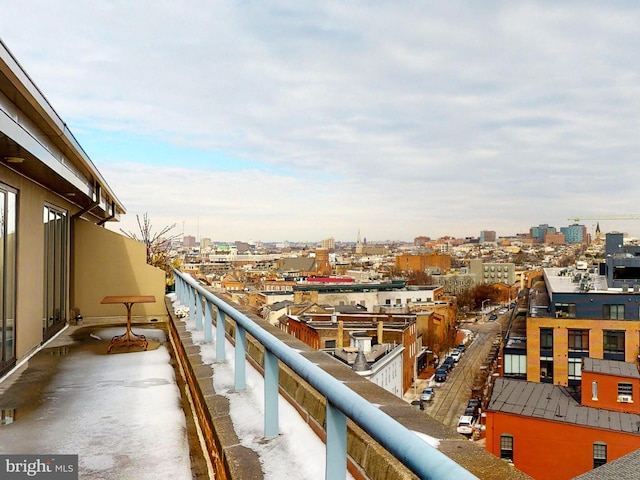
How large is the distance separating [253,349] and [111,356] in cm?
293

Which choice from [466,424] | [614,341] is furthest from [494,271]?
[466,424]

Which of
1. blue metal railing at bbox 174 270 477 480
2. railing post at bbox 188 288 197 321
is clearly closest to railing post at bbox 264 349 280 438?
blue metal railing at bbox 174 270 477 480

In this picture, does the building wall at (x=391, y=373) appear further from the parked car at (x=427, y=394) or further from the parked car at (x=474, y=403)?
the parked car at (x=474, y=403)

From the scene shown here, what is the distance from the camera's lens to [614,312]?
3144 centimetres

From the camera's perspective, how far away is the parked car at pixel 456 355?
4747 centimetres

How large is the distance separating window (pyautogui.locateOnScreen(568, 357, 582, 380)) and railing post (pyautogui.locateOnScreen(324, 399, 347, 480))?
3354 cm

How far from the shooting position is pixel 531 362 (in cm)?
3131

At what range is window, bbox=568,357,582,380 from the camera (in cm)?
3086

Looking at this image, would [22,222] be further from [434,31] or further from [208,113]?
[208,113]

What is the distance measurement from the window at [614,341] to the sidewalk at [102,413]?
31.8 m

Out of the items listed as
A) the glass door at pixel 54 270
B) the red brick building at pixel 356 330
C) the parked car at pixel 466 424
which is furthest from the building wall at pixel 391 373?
the glass door at pixel 54 270

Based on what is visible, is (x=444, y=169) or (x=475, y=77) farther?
(x=444, y=169)

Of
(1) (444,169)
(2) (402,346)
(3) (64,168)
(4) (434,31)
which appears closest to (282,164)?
(1) (444,169)

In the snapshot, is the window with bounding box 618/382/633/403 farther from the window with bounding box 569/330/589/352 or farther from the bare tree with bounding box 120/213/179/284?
the bare tree with bounding box 120/213/179/284
